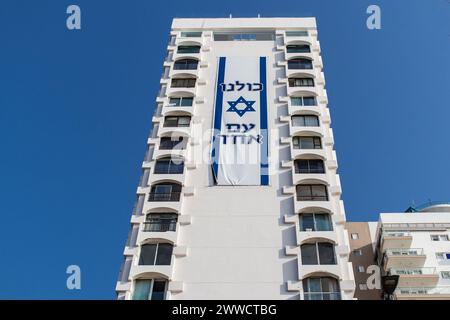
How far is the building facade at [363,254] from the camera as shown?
59.2 metres

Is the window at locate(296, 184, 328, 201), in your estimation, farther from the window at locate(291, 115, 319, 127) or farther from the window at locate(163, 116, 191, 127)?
the window at locate(163, 116, 191, 127)

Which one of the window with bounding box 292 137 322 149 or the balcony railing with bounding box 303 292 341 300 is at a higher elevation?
the window with bounding box 292 137 322 149

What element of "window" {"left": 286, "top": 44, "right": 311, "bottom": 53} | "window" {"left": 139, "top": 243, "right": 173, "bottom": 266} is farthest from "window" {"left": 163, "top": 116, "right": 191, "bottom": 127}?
"window" {"left": 286, "top": 44, "right": 311, "bottom": 53}

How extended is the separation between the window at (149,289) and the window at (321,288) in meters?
9.00

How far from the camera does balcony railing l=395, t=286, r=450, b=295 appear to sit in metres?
56.1

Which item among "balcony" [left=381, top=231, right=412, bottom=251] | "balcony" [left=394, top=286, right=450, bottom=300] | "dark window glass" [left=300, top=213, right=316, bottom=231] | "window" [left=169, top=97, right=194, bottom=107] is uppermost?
"window" [left=169, top=97, right=194, bottom=107]

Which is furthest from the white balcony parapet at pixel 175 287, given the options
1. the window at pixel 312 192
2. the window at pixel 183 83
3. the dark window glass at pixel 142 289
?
the window at pixel 183 83

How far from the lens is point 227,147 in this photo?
39625 millimetres

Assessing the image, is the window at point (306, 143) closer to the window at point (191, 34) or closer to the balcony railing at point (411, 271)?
the window at point (191, 34)

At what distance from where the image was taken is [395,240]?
2367 inches

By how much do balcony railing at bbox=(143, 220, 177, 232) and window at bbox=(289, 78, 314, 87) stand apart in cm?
1840

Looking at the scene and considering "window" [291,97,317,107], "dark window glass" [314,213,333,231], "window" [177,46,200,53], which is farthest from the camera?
"window" [177,46,200,53]

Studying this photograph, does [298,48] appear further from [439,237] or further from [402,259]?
[439,237]
